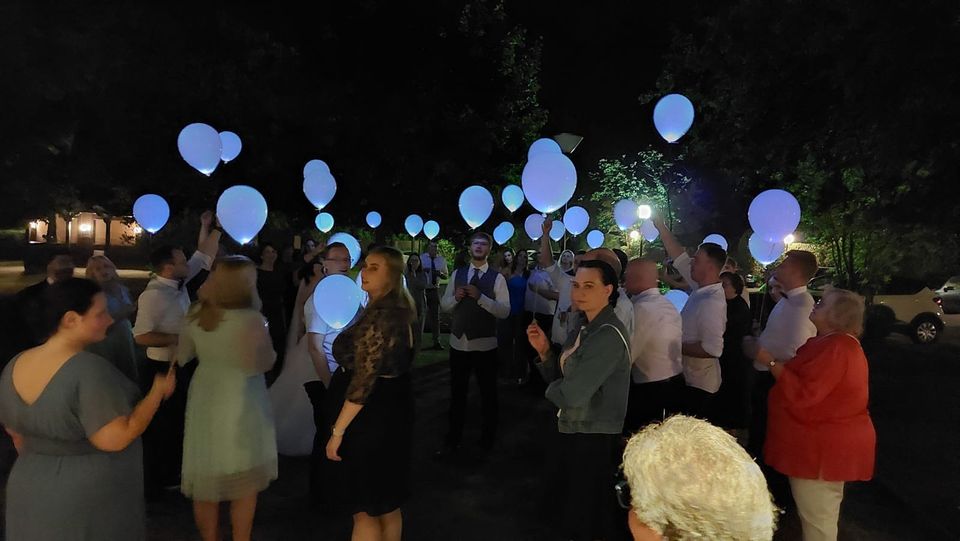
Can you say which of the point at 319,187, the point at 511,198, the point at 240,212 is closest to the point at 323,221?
the point at 319,187

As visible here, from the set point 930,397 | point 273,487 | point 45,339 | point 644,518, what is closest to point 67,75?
point 273,487

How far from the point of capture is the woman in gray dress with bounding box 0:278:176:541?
2.29 metres

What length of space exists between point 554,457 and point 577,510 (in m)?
0.65

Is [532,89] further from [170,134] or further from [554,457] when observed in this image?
[554,457]

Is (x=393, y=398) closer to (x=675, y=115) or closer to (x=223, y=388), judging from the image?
(x=223, y=388)

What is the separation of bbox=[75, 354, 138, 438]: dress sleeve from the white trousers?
337cm

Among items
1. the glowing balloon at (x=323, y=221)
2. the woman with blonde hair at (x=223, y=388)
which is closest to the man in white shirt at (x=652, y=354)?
the woman with blonde hair at (x=223, y=388)

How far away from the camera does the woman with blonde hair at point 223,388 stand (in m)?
3.26

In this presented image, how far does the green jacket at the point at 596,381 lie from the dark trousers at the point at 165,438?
2877 millimetres

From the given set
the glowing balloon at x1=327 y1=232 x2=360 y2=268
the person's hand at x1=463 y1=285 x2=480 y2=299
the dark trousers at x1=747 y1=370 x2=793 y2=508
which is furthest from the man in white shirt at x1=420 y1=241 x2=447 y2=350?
the dark trousers at x1=747 y1=370 x2=793 y2=508

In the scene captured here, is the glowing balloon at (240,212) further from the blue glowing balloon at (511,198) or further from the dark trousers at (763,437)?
the dark trousers at (763,437)

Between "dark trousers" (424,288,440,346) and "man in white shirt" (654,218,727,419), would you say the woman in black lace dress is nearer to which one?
"man in white shirt" (654,218,727,419)

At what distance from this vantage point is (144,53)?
12102mm

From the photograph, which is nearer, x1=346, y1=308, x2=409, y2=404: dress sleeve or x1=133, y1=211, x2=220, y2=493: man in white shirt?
x1=346, y1=308, x2=409, y2=404: dress sleeve
